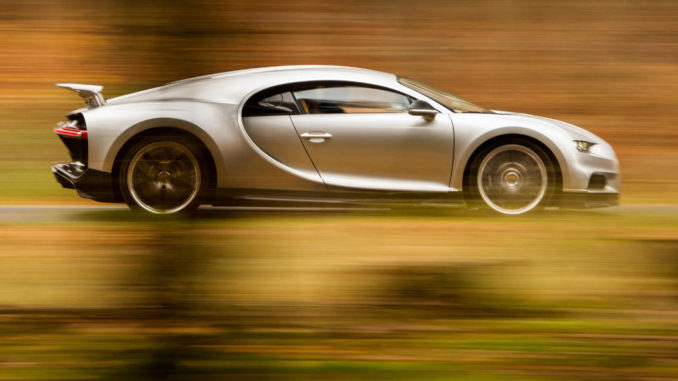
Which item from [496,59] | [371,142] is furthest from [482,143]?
[496,59]

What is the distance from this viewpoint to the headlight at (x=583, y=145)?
6.28 metres

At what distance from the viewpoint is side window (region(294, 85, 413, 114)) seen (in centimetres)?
616

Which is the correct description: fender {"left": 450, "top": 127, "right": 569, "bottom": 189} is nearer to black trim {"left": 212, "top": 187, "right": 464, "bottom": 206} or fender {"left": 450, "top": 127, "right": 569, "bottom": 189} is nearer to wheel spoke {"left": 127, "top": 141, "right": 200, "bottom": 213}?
black trim {"left": 212, "top": 187, "right": 464, "bottom": 206}

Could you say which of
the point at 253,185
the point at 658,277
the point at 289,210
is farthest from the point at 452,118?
the point at 658,277

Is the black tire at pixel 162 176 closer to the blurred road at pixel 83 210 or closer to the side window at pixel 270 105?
the side window at pixel 270 105

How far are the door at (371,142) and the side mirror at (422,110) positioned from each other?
0.04 m

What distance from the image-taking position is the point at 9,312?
360 centimetres

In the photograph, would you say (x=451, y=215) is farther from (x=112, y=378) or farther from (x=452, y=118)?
(x=112, y=378)

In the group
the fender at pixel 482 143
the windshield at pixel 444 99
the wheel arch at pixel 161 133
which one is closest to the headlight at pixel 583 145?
the fender at pixel 482 143

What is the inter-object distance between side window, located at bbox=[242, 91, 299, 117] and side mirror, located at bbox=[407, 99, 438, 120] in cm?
86

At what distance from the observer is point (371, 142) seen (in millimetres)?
6039

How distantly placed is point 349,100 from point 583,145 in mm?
1827

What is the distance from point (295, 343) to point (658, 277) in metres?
1.87

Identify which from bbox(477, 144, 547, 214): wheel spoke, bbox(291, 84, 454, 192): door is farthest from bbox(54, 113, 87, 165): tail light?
bbox(477, 144, 547, 214): wheel spoke
